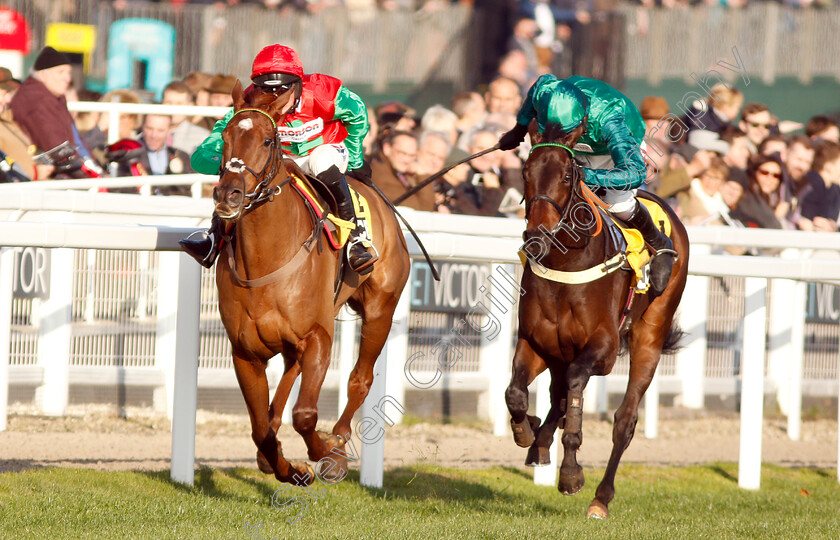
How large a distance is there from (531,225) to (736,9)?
38.9 feet

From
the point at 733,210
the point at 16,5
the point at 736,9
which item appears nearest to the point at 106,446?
the point at 733,210

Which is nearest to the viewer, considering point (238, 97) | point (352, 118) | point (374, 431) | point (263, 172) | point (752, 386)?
point (263, 172)

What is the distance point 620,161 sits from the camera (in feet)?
17.2

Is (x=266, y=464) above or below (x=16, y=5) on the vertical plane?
below

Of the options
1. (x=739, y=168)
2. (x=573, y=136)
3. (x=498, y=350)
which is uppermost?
(x=739, y=168)

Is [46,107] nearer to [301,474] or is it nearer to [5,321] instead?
[5,321]

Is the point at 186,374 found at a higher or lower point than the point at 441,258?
lower

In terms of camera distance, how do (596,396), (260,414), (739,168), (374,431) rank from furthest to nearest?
(739,168) → (596,396) → (374,431) → (260,414)

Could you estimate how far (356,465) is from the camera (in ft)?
21.5

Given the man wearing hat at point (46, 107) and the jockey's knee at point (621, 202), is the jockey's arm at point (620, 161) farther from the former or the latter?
the man wearing hat at point (46, 107)

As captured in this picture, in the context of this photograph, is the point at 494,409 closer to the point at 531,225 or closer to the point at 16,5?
the point at 531,225

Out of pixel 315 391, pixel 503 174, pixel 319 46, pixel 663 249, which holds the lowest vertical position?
pixel 315 391

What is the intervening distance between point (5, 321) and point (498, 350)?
3003mm

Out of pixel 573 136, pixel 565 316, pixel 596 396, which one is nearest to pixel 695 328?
pixel 596 396
